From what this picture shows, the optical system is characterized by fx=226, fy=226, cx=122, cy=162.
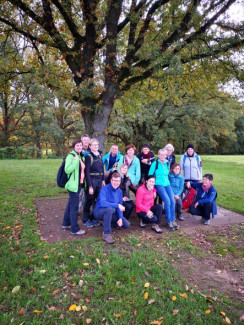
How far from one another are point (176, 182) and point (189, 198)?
869 millimetres

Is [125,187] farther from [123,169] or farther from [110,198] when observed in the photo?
[110,198]

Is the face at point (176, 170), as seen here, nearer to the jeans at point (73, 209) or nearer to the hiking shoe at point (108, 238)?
the hiking shoe at point (108, 238)

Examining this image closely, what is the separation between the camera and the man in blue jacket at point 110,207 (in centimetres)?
467

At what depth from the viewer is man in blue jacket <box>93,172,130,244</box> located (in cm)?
467

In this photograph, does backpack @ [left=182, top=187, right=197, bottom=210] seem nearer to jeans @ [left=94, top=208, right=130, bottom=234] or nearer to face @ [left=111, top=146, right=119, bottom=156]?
face @ [left=111, top=146, right=119, bottom=156]

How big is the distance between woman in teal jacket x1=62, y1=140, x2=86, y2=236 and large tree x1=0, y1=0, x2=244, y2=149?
2440mm

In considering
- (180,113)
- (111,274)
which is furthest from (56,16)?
(180,113)

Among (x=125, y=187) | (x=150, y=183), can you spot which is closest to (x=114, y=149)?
(x=125, y=187)

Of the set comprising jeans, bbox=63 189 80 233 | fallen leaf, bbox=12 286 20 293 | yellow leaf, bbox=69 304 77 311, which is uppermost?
jeans, bbox=63 189 80 233

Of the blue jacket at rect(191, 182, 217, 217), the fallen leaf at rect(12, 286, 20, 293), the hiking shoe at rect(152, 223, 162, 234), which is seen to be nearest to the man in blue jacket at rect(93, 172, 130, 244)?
the hiking shoe at rect(152, 223, 162, 234)

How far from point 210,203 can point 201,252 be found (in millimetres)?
1757

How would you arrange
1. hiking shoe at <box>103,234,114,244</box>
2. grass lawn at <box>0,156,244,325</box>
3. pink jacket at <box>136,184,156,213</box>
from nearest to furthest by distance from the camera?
grass lawn at <box>0,156,244,325</box> < hiking shoe at <box>103,234,114,244</box> < pink jacket at <box>136,184,156,213</box>

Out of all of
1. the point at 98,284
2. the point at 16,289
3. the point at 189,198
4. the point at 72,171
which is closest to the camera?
the point at 16,289

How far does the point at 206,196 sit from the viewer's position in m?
5.89
